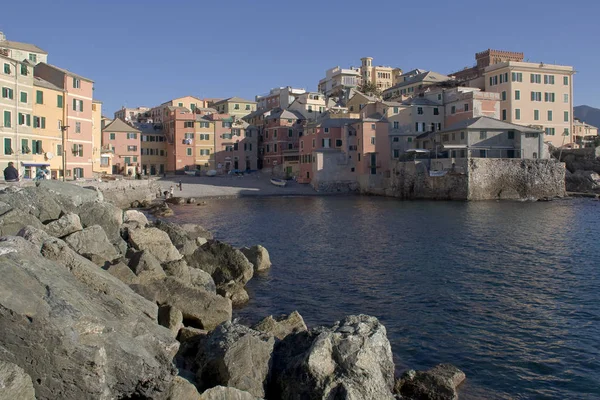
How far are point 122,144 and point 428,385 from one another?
277 ft

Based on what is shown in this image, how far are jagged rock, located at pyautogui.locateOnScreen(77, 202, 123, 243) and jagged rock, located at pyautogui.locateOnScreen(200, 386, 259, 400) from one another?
1242 cm

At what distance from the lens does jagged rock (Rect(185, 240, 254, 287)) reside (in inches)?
815

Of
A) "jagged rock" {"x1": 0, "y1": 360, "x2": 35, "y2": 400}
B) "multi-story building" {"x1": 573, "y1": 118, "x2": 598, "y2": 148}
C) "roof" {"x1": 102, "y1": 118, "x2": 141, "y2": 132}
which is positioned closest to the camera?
"jagged rock" {"x1": 0, "y1": 360, "x2": 35, "y2": 400}

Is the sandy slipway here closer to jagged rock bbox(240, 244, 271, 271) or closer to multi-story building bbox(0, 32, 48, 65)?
jagged rock bbox(240, 244, 271, 271)

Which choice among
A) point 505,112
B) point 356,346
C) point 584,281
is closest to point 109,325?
point 356,346

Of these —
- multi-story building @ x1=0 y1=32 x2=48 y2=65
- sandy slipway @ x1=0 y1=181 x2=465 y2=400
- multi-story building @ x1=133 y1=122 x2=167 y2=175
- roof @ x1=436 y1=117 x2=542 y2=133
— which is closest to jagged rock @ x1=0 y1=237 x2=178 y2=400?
sandy slipway @ x1=0 y1=181 x2=465 y2=400

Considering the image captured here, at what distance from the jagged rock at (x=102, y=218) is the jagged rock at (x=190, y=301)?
20.0 ft

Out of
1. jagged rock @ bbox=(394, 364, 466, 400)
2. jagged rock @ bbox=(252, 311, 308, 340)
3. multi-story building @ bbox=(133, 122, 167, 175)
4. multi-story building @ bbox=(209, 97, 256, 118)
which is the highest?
multi-story building @ bbox=(209, 97, 256, 118)

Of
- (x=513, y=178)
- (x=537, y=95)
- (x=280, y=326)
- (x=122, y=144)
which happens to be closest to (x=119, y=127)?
(x=122, y=144)

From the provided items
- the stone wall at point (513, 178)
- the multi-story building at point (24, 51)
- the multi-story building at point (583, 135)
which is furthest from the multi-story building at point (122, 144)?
the multi-story building at point (583, 135)

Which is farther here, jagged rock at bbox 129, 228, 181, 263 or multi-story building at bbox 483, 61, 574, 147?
multi-story building at bbox 483, 61, 574, 147

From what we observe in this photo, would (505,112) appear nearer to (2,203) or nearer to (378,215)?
(378,215)

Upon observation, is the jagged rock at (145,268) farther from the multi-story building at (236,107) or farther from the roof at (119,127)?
the multi-story building at (236,107)

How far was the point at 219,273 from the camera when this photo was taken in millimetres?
20938
